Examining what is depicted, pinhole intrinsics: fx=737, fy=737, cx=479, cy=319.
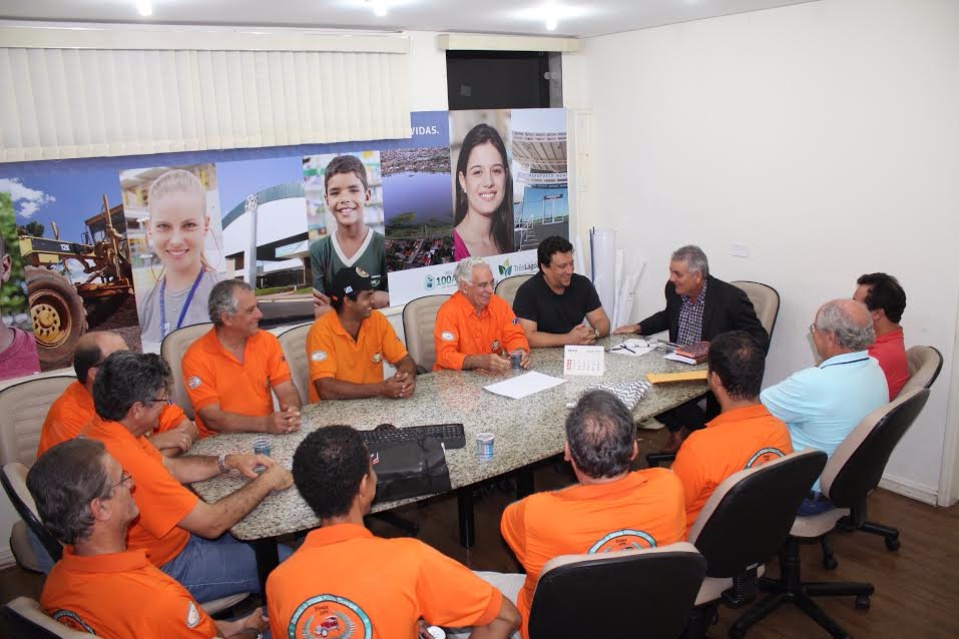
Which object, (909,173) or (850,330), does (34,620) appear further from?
(909,173)

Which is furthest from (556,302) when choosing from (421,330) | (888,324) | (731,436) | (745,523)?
(745,523)

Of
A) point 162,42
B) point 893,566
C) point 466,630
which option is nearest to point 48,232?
point 162,42

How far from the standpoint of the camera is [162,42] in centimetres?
423

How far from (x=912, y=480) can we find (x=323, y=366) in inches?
139

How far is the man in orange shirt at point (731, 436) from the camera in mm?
2559

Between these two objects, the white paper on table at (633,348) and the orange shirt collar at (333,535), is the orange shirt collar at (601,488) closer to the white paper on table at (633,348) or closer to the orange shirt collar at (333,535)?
the orange shirt collar at (333,535)

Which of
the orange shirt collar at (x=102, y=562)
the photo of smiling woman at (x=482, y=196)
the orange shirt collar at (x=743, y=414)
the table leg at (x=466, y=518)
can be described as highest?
the photo of smiling woman at (x=482, y=196)

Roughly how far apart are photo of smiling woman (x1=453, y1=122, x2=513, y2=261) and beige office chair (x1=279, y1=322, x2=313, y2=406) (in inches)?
72.5

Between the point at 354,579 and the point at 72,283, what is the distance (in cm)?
322

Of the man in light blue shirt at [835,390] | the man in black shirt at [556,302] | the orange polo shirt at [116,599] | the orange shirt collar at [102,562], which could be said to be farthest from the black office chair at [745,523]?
the man in black shirt at [556,302]

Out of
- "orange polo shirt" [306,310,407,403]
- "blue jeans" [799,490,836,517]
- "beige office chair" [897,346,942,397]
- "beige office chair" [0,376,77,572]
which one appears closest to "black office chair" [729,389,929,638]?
"blue jeans" [799,490,836,517]

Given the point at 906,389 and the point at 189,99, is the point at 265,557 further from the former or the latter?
the point at 189,99

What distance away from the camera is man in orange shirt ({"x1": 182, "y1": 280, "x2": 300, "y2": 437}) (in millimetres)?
3326

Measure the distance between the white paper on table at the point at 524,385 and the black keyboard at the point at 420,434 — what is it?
54 centimetres
